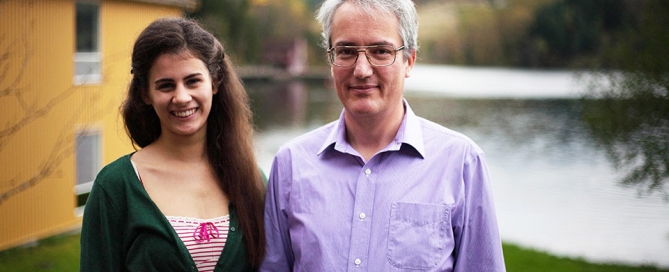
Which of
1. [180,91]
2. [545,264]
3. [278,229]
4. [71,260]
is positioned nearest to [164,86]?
[180,91]

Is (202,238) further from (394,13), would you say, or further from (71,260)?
(71,260)

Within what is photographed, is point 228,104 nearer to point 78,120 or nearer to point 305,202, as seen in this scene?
point 305,202

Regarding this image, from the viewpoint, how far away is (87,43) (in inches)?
585

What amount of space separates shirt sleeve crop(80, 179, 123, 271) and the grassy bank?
28.5 ft

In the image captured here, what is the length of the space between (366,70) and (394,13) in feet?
0.78

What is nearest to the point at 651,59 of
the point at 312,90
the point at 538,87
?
the point at 538,87

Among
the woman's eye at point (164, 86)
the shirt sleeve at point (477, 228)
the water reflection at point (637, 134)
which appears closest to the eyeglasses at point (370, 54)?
the shirt sleeve at point (477, 228)

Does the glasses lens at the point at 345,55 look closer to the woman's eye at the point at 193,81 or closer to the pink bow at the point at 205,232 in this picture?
the woman's eye at the point at 193,81

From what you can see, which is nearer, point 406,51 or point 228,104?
point 406,51

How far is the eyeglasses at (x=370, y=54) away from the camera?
7.83 ft

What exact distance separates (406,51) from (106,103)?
12.9m

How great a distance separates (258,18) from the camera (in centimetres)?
7425

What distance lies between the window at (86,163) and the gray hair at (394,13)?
40.4ft

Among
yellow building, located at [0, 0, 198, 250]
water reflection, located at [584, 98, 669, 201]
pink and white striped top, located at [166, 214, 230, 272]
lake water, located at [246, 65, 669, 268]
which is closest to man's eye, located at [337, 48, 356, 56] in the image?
pink and white striped top, located at [166, 214, 230, 272]
